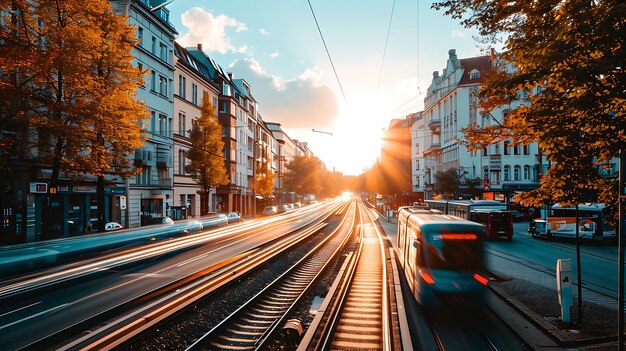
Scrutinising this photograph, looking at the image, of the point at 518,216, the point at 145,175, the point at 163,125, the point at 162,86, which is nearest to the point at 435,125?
the point at 518,216

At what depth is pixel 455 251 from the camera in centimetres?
967

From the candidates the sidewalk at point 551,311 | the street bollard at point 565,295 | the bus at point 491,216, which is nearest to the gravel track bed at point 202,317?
the sidewalk at point 551,311

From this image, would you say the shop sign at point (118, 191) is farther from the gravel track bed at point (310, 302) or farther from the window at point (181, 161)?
the gravel track bed at point (310, 302)

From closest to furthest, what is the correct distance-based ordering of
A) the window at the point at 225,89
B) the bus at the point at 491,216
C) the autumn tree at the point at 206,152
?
the bus at the point at 491,216
the autumn tree at the point at 206,152
the window at the point at 225,89

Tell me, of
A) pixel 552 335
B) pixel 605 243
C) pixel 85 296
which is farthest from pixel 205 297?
pixel 605 243

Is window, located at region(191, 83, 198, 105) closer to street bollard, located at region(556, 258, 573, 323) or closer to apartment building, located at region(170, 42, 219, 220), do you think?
apartment building, located at region(170, 42, 219, 220)

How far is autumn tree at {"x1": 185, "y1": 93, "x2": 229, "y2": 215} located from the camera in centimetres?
3888

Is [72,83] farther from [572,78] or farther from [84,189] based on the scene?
[572,78]

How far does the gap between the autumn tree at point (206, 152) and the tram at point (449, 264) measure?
31.3 metres

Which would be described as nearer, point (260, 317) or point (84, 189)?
point (260, 317)

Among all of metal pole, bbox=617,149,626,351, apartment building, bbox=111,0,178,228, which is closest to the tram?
metal pole, bbox=617,149,626,351

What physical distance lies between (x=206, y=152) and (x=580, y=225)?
31326 mm

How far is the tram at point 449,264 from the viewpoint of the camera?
30.9ft

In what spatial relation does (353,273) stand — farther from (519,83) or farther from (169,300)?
(519,83)
